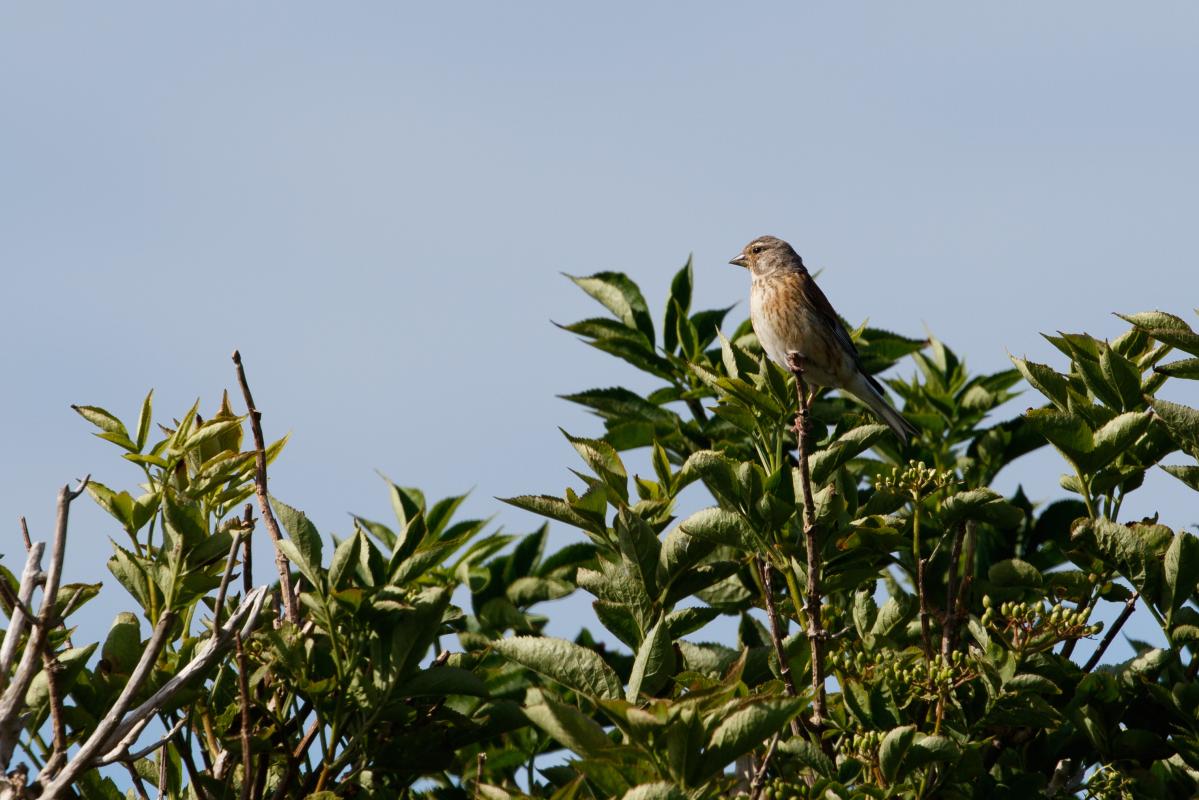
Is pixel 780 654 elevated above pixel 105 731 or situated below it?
above

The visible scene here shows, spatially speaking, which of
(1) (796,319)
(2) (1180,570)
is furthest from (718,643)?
(1) (796,319)

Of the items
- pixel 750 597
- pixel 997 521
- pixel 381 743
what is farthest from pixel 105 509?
pixel 997 521

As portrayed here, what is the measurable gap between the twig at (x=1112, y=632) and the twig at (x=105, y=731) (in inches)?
120

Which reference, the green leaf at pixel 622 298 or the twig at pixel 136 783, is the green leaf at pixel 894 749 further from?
the green leaf at pixel 622 298

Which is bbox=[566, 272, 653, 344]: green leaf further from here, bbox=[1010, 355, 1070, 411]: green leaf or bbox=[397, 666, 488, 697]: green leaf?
bbox=[397, 666, 488, 697]: green leaf

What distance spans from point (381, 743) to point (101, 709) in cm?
83

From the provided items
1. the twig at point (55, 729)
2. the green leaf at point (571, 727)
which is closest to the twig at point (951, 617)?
the green leaf at point (571, 727)

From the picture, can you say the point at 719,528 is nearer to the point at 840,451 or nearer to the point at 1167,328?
the point at 840,451

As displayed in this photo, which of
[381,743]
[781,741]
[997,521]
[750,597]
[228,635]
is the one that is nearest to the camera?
[228,635]

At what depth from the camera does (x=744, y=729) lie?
3.36 m

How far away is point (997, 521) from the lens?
528 cm

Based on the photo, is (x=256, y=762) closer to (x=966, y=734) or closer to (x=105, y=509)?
(x=105, y=509)

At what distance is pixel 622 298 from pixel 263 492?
2347 millimetres

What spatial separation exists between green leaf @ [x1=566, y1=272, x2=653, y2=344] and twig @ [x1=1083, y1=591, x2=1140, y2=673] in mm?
2321
